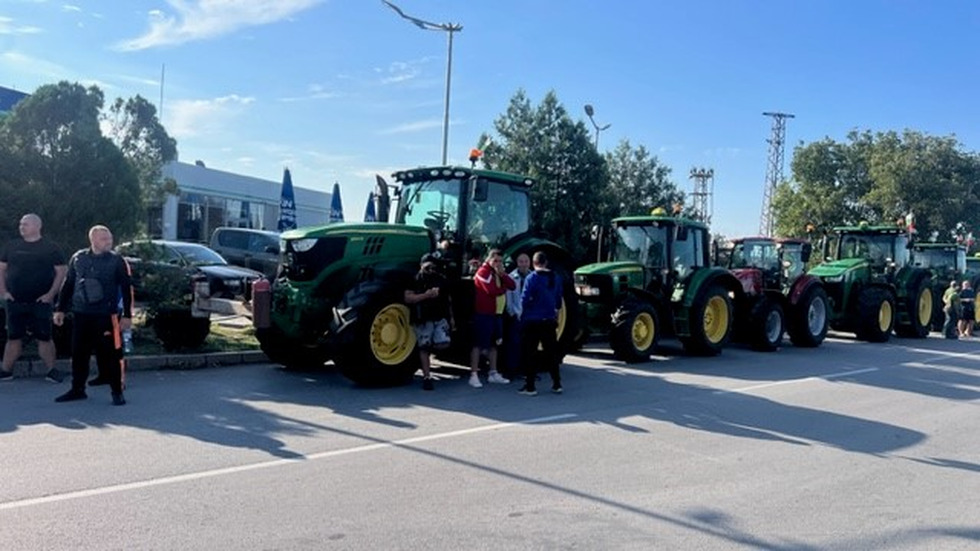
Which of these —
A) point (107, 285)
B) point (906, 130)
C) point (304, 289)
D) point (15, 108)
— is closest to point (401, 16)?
point (15, 108)

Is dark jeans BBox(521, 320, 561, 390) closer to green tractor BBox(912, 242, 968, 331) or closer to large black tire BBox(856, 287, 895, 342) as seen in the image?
large black tire BBox(856, 287, 895, 342)

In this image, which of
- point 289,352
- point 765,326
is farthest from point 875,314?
point 289,352

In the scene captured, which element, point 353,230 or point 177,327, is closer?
point 353,230

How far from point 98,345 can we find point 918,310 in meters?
18.2

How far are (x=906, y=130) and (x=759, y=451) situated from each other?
35253mm

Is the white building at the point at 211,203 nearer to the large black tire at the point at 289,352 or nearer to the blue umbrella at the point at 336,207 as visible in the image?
the blue umbrella at the point at 336,207

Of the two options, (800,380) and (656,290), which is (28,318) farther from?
(800,380)

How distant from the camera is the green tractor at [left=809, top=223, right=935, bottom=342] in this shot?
58.1 ft

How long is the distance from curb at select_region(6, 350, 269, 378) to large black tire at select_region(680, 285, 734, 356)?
693 cm

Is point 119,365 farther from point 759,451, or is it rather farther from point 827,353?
point 827,353

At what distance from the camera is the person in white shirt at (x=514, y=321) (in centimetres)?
995

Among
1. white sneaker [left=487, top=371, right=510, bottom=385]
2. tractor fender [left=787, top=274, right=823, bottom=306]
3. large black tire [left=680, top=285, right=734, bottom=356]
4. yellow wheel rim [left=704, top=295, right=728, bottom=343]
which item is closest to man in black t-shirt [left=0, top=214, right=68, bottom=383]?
white sneaker [left=487, top=371, right=510, bottom=385]

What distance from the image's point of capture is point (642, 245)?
13656mm

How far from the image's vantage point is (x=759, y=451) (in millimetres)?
6809
